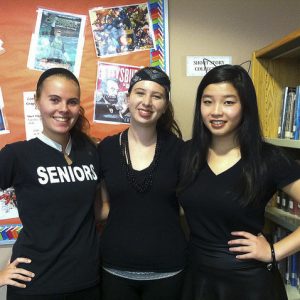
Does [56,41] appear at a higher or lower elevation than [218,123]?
higher

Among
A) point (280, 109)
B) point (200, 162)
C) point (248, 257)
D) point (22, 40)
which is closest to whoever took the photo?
point (248, 257)

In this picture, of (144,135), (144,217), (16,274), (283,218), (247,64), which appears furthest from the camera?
(247,64)

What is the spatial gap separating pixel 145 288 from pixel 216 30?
1.38 m

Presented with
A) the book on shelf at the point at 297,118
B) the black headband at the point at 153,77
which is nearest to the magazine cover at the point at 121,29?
the black headband at the point at 153,77

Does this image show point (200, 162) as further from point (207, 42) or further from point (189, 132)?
point (207, 42)

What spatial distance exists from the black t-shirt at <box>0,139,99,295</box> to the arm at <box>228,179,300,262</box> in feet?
1.90

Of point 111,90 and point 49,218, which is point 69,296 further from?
point 111,90

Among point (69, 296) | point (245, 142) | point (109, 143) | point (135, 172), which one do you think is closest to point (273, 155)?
point (245, 142)

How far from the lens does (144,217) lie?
48.9 inches

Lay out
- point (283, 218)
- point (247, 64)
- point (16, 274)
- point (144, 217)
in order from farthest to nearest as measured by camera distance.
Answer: point (247, 64) → point (283, 218) → point (144, 217) → point (16, 274)

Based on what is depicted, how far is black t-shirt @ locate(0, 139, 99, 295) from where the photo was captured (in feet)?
3.74

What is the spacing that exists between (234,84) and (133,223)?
687 mm

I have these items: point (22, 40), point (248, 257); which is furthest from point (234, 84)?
point (22, 40)

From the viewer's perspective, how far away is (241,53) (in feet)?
5.69
